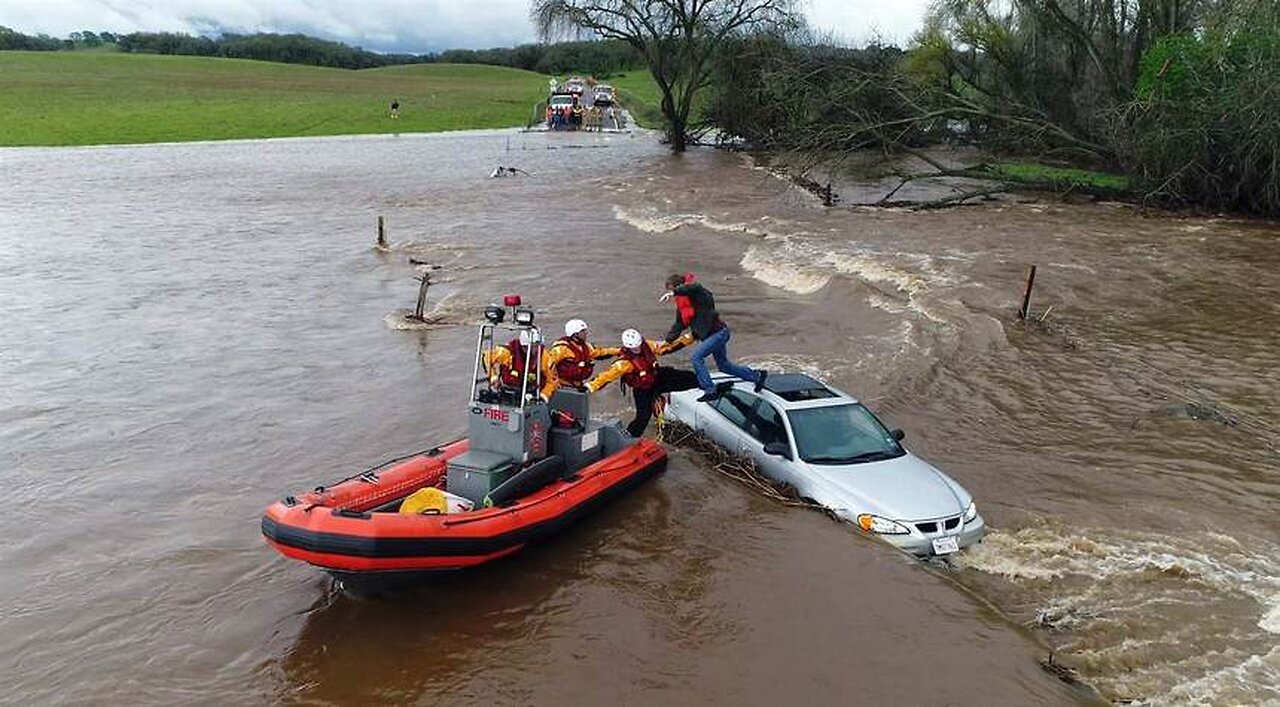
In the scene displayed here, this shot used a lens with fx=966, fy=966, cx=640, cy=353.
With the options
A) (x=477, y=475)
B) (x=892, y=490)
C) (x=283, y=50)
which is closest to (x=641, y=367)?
(x=477, y=475)

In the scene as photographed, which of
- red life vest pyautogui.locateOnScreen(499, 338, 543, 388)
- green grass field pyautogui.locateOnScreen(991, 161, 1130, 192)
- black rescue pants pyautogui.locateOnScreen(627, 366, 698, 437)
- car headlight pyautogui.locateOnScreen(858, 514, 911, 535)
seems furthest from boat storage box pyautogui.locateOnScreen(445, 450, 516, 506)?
green grass field pyautogui.locateOnScreen(991, 161, 1130, 192)

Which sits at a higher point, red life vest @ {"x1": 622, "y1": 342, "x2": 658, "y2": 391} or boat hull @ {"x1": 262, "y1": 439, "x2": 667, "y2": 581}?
red life vest @ {"x1": 622, "y1": 342, "x2": 658, "y2": 391}

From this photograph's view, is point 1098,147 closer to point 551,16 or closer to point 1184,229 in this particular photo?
point 1184,229

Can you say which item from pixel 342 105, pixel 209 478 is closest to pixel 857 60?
pixel 209 478

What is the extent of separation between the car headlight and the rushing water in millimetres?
209

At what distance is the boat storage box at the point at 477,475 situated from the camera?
852cm

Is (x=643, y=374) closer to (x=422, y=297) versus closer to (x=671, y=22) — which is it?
(x=422, y=297)

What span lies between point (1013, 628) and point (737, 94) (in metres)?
42.4

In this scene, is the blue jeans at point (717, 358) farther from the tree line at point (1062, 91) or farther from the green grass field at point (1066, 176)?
the green grass field at point (1066, 176)

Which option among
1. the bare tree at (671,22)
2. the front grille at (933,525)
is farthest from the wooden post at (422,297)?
the bare tree at (671,22)

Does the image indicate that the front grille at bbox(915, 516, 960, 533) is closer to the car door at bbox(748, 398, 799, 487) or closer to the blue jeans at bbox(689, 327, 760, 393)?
the car door at bbox(748, 398, 799, 487)

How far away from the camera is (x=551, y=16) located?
4397 cm

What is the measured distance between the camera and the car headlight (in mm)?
8555

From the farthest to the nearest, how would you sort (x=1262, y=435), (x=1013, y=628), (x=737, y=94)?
(x=737, y=94) → (x=1262, y=435) → (x=1013, y=628)
